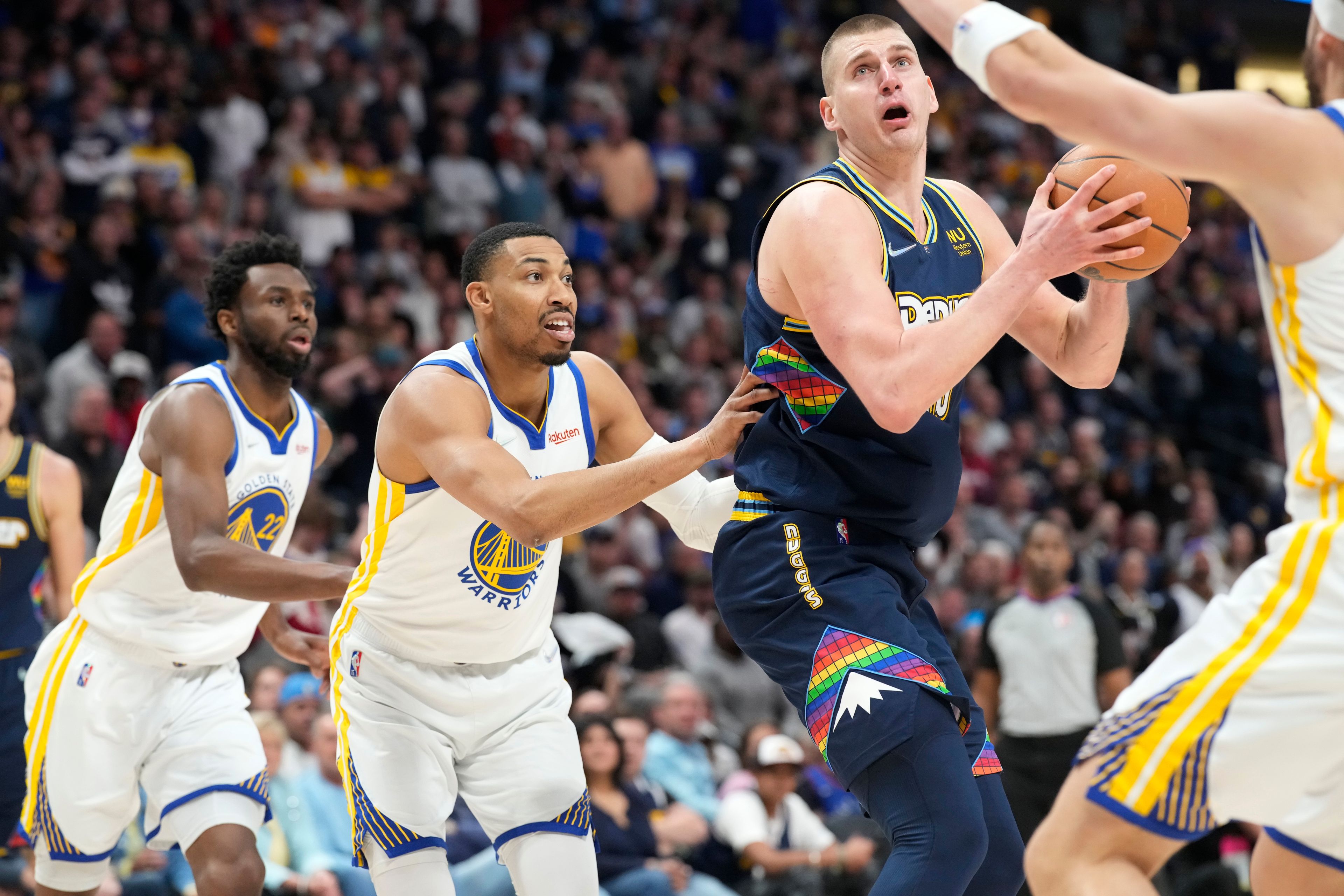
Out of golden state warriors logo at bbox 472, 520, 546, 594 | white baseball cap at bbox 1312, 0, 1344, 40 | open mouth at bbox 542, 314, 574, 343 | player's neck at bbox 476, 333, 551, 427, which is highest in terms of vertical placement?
white baseball cap at bbox 1312, 0, 1344, 40

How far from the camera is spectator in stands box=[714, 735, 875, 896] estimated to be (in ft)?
27.0

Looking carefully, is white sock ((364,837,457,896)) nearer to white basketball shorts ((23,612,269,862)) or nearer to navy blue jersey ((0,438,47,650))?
white basketball shorts ((23,612,269,862))

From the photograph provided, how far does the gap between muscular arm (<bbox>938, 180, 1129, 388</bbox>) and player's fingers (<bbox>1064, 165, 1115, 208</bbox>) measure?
1.87 ft

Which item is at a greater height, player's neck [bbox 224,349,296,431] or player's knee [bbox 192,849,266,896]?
player's neck [bbox 224,349,296,431]

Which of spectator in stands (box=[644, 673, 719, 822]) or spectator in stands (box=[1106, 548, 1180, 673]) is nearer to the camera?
spectator in stands (box=[644, 673, 719, 822])

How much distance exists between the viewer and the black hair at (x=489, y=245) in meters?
4.61

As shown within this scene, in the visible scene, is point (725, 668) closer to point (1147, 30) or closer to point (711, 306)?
point (711, 306)

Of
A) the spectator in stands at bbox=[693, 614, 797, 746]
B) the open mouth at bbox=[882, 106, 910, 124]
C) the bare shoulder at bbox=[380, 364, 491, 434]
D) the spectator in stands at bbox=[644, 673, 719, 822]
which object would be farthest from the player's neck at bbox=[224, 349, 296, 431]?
the spectator in stands at bbox=[693, 614, 797, 746]

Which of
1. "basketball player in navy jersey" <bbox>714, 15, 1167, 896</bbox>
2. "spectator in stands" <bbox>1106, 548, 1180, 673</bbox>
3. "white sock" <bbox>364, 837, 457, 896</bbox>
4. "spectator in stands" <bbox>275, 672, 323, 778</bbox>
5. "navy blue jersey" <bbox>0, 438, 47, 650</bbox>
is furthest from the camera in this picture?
"spectator in stands" <bbox>1106, 548, 1180, 673</bbox>

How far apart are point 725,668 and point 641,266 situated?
18.0ft

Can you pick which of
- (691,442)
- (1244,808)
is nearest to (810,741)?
(691,442)

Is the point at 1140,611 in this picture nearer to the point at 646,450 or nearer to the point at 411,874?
the point at 646,450

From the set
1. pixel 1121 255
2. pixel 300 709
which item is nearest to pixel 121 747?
pixel 300 709

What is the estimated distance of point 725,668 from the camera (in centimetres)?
1041
